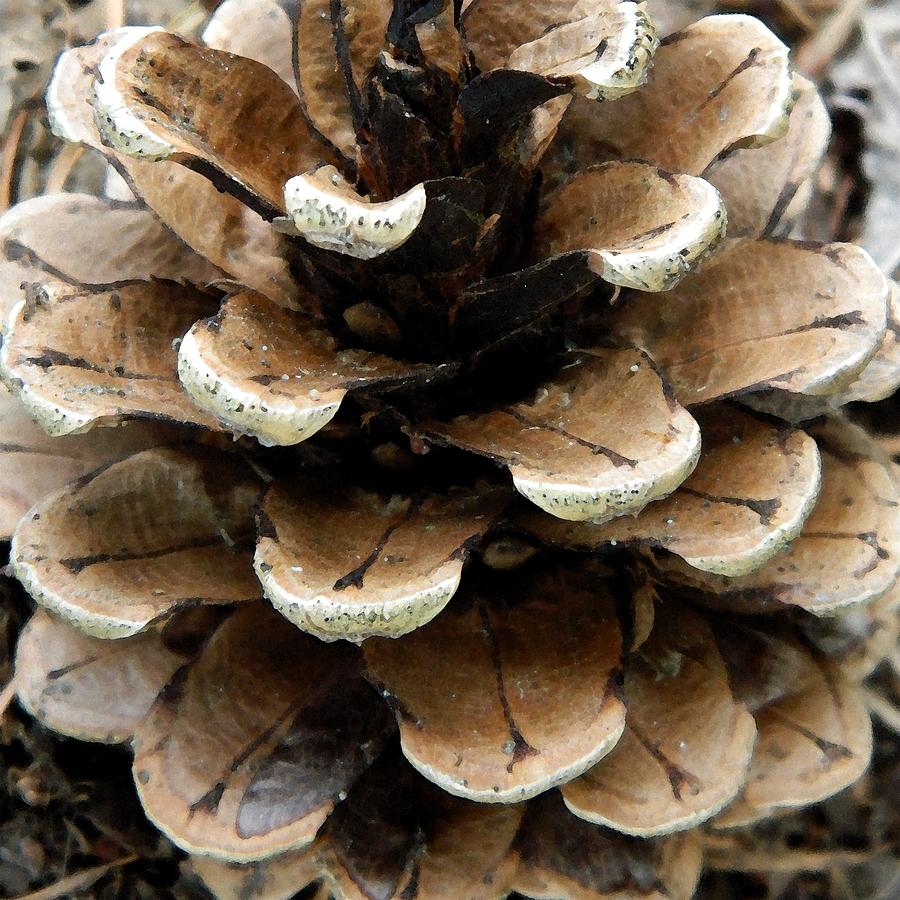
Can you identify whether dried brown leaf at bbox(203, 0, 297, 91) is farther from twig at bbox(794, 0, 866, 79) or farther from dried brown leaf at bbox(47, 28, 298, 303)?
twig at bbox(794, 0, 866, 79)

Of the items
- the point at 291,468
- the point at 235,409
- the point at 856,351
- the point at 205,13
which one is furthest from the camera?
the point at 205,13

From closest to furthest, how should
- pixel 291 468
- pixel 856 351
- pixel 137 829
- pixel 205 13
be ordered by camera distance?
pixel 856 351, pixel 291 468, pixel 137 829, pixel 205 13

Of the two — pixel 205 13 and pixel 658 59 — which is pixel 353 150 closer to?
pixel 658 59

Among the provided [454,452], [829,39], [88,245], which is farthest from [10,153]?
[829,39]

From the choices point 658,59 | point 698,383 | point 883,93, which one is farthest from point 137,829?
point 883,93

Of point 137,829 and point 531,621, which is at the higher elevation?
point 531,621
